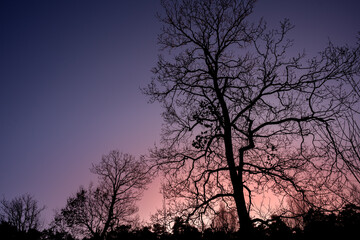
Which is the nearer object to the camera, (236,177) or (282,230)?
(282,230)

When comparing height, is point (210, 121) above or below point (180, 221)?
above

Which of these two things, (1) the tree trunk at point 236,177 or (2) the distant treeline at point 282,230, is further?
(1) the tree trunk at point 236,177

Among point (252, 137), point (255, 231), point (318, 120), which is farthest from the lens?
point (252, 137)

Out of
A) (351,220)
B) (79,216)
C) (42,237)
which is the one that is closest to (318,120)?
(351,220)

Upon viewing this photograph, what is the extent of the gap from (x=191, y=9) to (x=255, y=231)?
28.0ft

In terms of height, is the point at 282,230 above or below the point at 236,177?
below

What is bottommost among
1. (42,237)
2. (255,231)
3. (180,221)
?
(255,231)

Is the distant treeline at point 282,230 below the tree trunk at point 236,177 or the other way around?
below

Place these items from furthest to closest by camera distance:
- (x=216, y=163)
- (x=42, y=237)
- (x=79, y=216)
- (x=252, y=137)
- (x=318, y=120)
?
(x=42, y=237) → (x=79, y=216) → (x=216, y=163) → (x=252, y=137) → (x=318, y=120)

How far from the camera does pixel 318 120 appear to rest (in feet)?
19.5

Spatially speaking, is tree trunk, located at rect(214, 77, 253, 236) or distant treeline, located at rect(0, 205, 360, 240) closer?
distant treeline, located at rect(0, 205, 360, 240)

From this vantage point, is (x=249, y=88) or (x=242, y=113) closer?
(x=242, y=113)

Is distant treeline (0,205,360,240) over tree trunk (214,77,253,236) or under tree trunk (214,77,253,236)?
under

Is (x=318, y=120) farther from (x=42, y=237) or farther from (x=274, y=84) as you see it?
(x=42, y=237)
